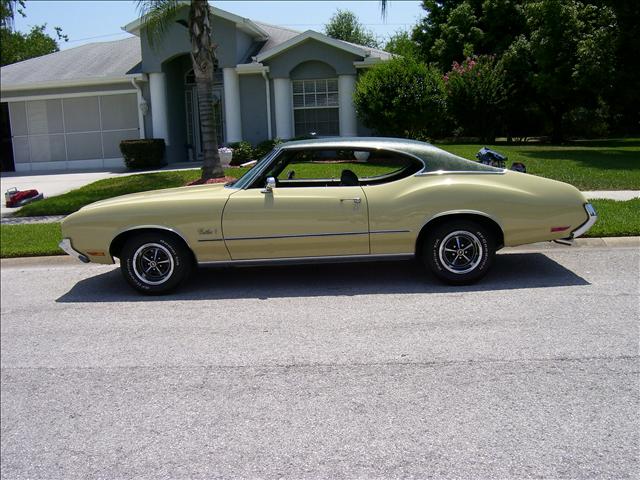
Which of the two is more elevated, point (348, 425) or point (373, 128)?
point (373, 128)

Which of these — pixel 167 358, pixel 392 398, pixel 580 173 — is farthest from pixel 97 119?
pixel 392 398

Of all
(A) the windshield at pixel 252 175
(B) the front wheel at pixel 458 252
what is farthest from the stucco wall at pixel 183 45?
(B) the front wheel at pixel 458 252

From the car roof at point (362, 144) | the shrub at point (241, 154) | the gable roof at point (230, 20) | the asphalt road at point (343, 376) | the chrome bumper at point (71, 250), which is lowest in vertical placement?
the asphalt road at point (343, 376)

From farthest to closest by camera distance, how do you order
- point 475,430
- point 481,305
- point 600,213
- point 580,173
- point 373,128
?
point 373,128 → point 580,173 → point 600,213 → point 481,305 → point 475,430

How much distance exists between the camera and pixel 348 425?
13.1ft

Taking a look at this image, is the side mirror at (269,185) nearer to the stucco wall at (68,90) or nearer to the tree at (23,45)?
the stucco wall at (68,90)

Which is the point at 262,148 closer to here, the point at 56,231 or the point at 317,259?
the point at 56,231

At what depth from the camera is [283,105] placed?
21203mm

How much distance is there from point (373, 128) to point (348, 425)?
16.3 meters

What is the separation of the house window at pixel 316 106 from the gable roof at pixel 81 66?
19.3 feet

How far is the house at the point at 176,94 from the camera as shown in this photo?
69.1 ft

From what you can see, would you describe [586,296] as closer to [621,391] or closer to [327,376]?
[621,391]

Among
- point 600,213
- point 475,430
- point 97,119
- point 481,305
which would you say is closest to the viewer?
point 475,430

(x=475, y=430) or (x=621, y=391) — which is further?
(x=621, y=391)
